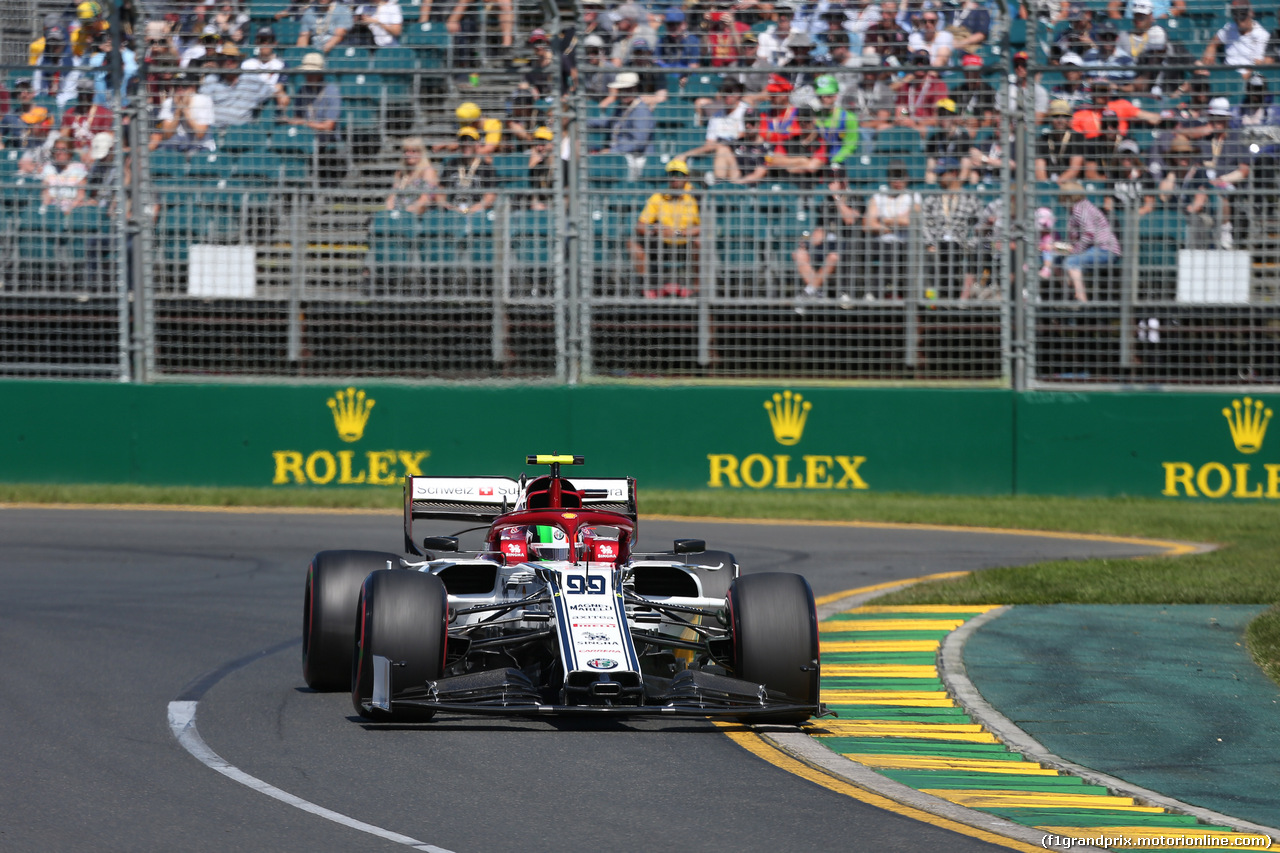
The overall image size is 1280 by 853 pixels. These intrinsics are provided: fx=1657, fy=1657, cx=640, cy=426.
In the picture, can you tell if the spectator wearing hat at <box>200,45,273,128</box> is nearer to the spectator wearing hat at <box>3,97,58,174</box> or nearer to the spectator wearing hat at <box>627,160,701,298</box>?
the spectator wearing hat at <box>3,97,58,174</box>

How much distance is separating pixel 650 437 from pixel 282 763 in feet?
35.6

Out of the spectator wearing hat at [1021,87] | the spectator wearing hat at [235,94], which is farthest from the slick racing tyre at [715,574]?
the spectator wearing hat at [235,94]

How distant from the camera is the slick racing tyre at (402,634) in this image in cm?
717

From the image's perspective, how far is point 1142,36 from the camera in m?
17.5

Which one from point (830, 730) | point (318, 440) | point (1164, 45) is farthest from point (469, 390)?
point (830, 730)

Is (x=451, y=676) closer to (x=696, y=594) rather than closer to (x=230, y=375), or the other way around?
(x=696, y=594)

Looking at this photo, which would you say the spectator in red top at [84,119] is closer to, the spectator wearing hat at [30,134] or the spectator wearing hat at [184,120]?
the spectator wearing hat at [30,134]

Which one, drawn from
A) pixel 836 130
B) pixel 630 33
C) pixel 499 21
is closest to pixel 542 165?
pixel 499 21

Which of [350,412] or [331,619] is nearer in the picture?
[331,619]

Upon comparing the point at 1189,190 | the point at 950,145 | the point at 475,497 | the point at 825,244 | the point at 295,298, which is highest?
the point at 950,145

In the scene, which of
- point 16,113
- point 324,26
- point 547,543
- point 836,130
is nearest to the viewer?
point 547,543

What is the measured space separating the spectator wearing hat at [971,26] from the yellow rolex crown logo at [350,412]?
746 cm

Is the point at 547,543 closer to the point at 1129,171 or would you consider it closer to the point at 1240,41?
the point at 1129,171

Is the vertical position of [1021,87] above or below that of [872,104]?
above
